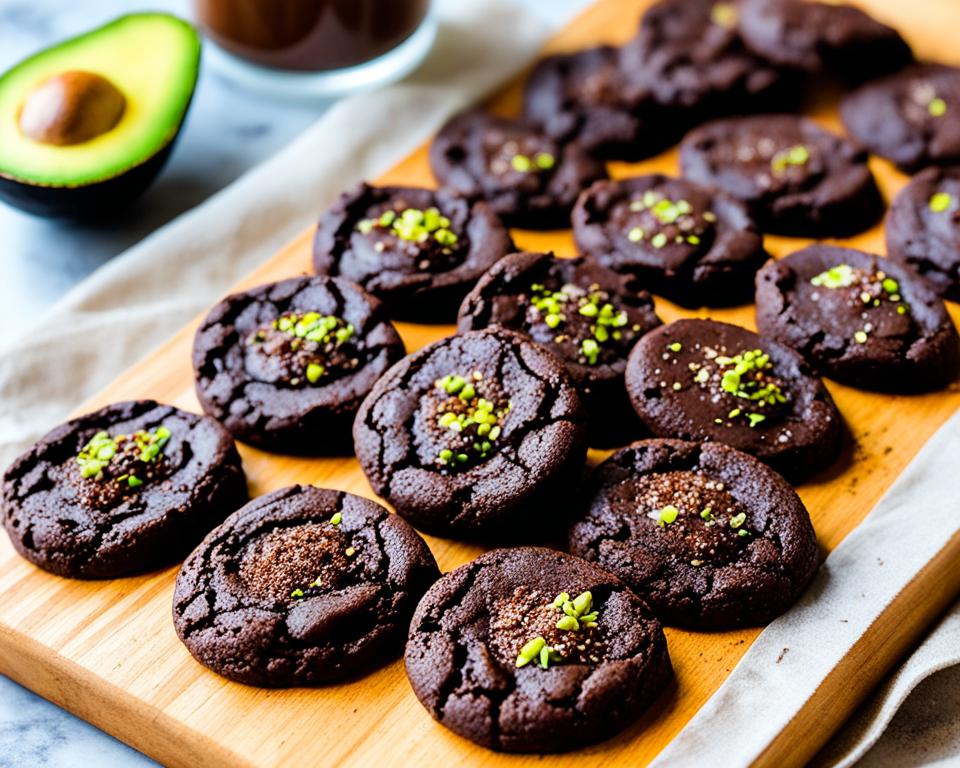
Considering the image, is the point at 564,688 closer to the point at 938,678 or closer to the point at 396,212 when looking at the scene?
the point at 938,678

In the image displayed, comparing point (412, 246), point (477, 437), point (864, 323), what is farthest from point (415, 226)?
point (864, 323)

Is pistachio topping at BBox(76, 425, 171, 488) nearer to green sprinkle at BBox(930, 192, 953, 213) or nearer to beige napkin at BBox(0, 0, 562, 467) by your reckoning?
beige napkin at BBox(0, 0, 562, 467)

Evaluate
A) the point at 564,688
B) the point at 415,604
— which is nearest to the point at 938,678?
the point at 564,688

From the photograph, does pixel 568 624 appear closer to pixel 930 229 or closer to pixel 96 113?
pixel 930 229

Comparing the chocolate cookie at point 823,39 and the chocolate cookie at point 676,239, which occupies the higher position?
the chocolate cookie at point 823,39

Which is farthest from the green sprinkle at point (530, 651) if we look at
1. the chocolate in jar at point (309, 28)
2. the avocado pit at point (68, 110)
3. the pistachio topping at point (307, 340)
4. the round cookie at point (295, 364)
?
the chocolate in jar at point (309, 28)

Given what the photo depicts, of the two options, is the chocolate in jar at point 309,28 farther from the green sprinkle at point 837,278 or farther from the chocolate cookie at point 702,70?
the green sprinkle at point 837,278
